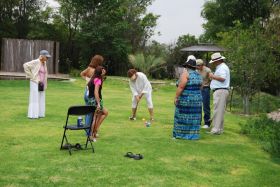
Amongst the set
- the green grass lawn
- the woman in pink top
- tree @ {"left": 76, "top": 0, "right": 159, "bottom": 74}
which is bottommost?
the green grass lawn

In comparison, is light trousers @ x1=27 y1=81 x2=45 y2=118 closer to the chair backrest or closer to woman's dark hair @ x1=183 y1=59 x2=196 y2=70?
the chair backrest

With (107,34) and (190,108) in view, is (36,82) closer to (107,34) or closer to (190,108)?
(190,108)

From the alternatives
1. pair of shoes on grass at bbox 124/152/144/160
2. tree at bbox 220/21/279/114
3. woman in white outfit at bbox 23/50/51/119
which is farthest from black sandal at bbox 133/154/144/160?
tree at bbox 220/21/279/114

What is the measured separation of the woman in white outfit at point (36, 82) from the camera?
11852 millimetres

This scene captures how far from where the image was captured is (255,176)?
7.21 metres

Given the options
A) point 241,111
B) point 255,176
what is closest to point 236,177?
point 255,176

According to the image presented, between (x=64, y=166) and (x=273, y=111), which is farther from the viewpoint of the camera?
(x=273, y=111)

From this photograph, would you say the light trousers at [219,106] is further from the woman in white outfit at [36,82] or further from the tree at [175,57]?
the tree at [175,57]

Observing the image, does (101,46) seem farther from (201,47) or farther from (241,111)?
(241,111)

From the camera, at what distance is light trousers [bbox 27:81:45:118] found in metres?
11.8

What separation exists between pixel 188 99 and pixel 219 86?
1.31 m

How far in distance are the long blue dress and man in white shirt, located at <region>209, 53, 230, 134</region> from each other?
1.00 m

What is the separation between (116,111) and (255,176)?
24.2 ft

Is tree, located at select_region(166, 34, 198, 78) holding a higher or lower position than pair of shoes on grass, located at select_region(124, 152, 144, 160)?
higher
